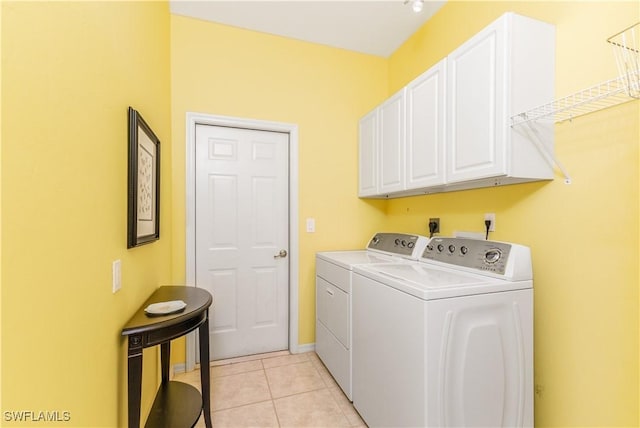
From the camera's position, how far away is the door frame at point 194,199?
2348mm

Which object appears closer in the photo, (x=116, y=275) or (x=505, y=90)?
(x=116, y=275)

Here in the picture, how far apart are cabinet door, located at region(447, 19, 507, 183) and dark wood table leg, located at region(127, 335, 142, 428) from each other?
1.76m

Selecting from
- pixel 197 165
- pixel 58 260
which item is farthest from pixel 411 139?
pixel 58 260

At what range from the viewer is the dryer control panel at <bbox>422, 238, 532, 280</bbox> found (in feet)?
4.64

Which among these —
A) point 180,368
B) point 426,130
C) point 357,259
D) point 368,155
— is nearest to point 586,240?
point 426,130

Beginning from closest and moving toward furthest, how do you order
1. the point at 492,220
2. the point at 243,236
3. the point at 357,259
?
the point at 492,220
the point at 357,259
the point at 243,236

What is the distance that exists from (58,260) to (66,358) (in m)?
0.27

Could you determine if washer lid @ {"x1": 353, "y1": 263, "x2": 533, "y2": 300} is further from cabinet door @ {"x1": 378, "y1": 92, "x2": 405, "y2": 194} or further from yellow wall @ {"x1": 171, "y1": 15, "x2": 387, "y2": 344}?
yellow wall @ {"x1": 171, "y1": 15, "x2": 387, "y2": 344}

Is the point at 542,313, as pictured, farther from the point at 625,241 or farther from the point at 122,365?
the point at 122,365

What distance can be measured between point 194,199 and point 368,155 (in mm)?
1566

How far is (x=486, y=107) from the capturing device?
1.46m

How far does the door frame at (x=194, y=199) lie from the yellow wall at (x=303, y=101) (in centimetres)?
5

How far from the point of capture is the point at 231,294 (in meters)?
2.53

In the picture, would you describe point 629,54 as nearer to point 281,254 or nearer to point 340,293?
point 340,293
